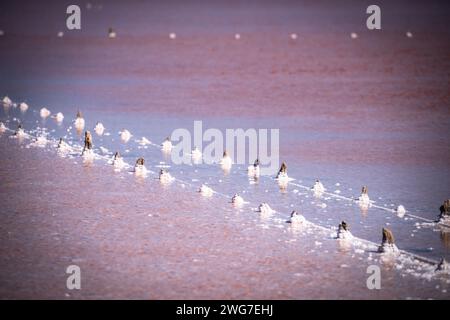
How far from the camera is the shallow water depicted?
11.5 metres

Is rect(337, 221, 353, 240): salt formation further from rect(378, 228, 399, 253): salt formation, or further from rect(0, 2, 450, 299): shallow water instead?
rect(378, 228, 399, 253): salt formation

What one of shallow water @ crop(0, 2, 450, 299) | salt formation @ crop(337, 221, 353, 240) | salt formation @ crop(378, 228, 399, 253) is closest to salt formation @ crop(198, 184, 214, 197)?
shallow water @ crop(0, 2, 450, 299)

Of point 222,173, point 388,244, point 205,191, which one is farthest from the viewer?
point 222,173

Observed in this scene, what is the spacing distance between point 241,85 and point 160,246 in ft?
54.8

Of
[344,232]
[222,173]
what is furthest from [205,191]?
[344,232]

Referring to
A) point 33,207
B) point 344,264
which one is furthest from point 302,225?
point 33,207

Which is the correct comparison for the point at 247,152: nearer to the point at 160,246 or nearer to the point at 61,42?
the point at 160,246

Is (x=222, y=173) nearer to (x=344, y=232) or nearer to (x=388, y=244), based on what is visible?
(x=344, y=232)

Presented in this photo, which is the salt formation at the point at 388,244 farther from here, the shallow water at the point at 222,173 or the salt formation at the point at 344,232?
the salt formation at the point at 344,232

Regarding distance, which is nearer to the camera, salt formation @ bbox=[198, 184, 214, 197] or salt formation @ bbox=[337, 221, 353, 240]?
salt formation @ bbox=[337, 221, 353, 240]

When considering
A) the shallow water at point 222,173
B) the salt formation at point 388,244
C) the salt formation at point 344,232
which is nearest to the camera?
the shallow water at point 222,173

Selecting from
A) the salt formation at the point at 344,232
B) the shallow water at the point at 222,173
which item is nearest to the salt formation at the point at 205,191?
the shallow water at the point at 222,173

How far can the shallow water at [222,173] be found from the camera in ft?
37.7

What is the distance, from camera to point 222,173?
17.7 m
